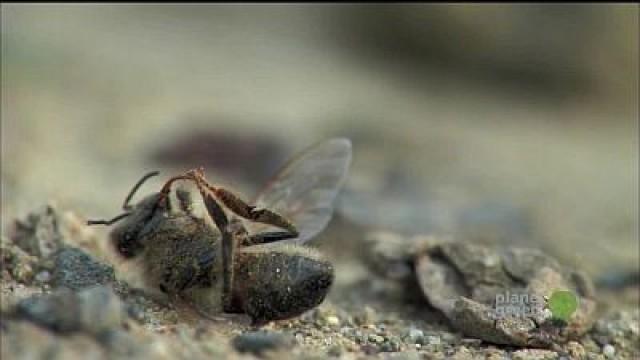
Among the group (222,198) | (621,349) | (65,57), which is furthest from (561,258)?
(65,57)

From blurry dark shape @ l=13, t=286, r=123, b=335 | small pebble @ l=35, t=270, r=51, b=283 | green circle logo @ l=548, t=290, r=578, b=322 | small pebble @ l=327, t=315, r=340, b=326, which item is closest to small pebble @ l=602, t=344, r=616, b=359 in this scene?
green circle logo @ l=548, t=290, r=578, b=322

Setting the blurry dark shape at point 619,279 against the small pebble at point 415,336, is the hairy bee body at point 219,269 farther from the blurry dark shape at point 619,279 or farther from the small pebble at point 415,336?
the blurry dark shape at point 619,279

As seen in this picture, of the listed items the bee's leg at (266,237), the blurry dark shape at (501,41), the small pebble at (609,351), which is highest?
the blurry dark shape at (501,41)

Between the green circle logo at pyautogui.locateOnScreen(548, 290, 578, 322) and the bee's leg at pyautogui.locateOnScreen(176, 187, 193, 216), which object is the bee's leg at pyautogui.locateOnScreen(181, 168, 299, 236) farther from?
the green circle logo at pyautogui.locateOnScreen(548, 290, 578, 322)

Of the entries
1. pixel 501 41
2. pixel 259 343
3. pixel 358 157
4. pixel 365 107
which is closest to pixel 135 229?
pixel 259 343

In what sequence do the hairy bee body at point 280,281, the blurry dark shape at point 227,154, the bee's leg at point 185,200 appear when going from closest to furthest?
the hairy bee body at point 280,281
the bee's leg at point 185,200
the blurry dark shape at point 227,154

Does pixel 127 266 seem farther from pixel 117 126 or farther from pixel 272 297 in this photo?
pixel 117 126

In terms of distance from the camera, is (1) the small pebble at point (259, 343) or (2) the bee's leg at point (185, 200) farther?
(2) the bee's leg at point (185, 200)

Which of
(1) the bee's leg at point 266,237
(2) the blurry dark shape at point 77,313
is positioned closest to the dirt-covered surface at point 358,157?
(2) the blurry dark shape at point 77,313
